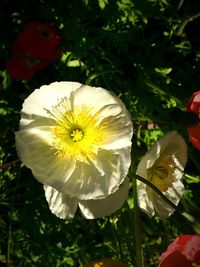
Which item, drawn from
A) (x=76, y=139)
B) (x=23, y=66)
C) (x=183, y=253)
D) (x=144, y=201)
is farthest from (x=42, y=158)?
(x=23, y=66)

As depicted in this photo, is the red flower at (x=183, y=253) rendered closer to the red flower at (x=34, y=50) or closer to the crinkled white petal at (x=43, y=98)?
the crinkled white petal at (x=43, y=98)

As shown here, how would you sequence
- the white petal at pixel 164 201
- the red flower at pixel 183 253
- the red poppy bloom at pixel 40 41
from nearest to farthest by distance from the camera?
the red flower at pixel 183 253 → the white petal at pixel 164 201 → the red poppy bloom at pixel 40 41

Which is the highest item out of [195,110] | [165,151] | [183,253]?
[195,110]

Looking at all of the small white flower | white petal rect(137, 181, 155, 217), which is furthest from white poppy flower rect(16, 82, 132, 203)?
white petal rect(137, 181, 155, 217)

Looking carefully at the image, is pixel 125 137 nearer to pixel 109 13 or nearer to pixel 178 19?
pixel 109 13

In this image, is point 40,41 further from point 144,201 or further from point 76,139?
point 144,201

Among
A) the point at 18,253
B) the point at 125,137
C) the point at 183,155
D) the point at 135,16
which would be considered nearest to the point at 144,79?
the point at 135,16

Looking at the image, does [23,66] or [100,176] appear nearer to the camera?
[100,176]

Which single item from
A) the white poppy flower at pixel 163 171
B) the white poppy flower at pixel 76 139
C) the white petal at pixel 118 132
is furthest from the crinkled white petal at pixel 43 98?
the white poppy flower at pixel 163 171
